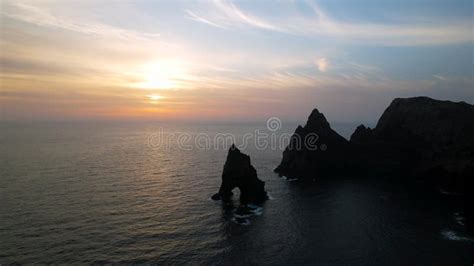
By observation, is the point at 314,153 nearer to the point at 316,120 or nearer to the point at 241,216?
the point at 316,120

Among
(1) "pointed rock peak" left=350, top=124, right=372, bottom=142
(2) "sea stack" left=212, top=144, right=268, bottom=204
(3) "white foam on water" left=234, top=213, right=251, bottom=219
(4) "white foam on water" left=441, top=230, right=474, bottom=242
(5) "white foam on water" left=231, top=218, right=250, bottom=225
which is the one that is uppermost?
(1) "pointed rock peak" left=350, top=124, right=372, bottom=142

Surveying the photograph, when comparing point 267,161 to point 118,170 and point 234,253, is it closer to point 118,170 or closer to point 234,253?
point 118,170

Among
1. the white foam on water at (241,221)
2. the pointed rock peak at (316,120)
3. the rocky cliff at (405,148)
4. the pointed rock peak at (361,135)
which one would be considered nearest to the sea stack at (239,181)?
the white foam on water at (241,221)

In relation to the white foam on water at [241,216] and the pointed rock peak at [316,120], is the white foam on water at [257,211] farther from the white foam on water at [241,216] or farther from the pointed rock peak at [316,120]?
the pointed rock peak at [316,120]

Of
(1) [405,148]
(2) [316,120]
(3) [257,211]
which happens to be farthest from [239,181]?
(1) [405,148]

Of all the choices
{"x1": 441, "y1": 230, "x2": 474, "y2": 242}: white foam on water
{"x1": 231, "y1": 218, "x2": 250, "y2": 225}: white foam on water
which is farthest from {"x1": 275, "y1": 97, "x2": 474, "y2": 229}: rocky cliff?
{"x1": 231, "y1": 218, "x2": 250, "y2": 225}: white foam on water

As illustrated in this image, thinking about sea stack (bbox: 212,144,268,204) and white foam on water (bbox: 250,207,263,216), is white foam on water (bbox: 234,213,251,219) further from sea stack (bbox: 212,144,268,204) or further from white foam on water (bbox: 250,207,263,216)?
sea stack (bbox: 212,144,268,204)
